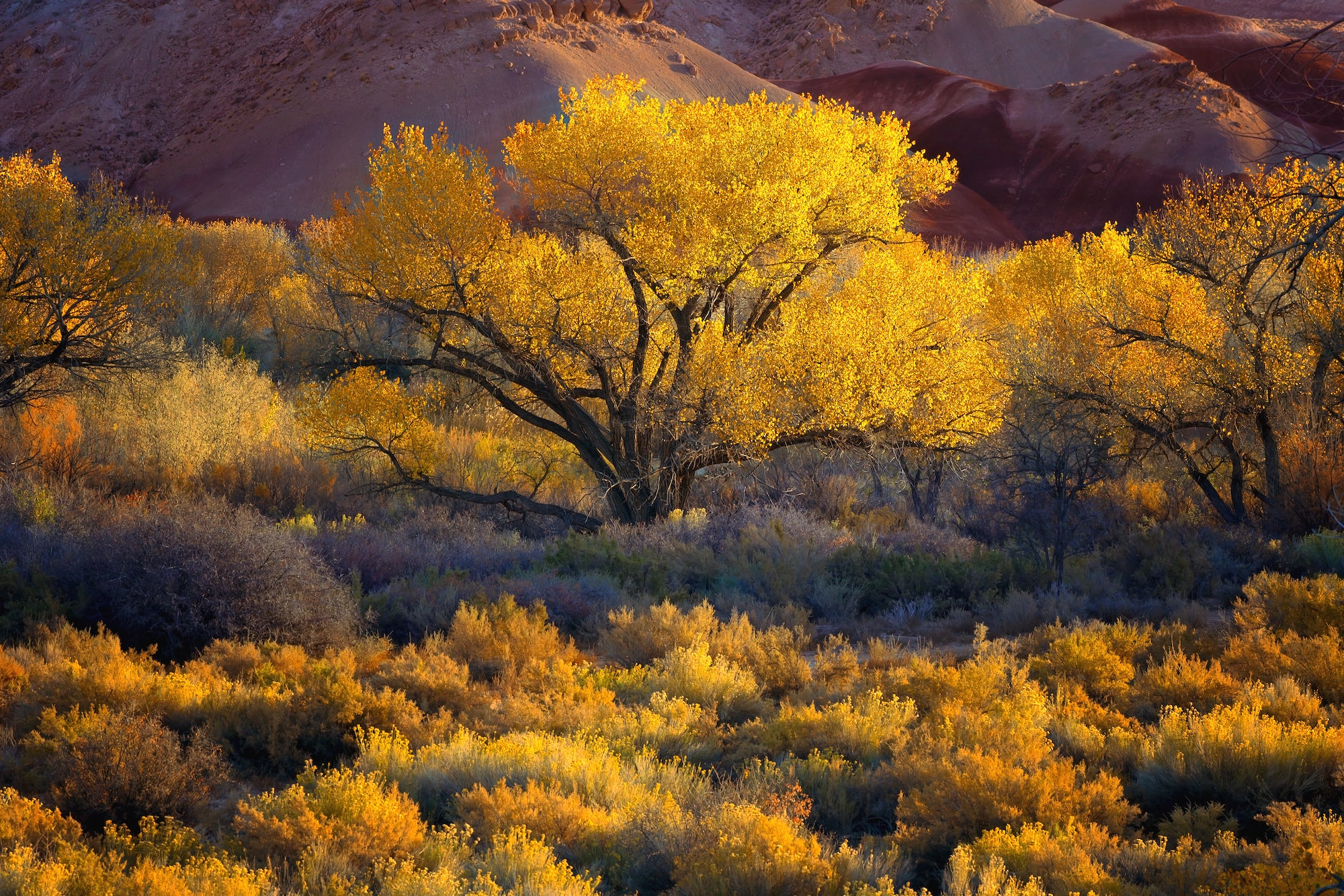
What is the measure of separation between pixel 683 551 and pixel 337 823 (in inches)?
293

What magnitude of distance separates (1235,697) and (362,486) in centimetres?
1427

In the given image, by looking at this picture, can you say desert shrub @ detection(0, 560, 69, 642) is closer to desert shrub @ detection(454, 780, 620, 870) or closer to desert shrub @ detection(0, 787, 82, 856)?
desert shrub @ detection(0, 787, 82, 856)

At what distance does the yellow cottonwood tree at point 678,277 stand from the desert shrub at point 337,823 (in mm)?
10241

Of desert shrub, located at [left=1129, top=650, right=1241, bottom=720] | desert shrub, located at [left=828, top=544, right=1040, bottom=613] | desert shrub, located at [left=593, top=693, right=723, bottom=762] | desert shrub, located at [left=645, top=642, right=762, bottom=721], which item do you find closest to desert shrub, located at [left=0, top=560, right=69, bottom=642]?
desert shrub, located at [left=593, top=693, right=723, bottom=762]

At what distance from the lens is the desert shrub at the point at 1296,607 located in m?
7.66

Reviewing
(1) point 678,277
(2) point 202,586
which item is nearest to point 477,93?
(1) point 678,277

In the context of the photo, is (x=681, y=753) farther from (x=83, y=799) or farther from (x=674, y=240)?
(x=674, y=240)

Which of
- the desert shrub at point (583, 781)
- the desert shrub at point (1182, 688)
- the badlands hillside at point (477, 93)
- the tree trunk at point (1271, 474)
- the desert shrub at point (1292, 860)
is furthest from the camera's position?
the badlands hillside at point (477, 93)

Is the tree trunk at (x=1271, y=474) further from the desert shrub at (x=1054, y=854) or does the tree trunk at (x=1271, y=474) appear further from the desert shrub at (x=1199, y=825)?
the desert shrub at (x=1054, y=854)

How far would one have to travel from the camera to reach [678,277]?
1484cm

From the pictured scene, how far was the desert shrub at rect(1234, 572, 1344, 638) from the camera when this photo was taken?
7.66 meters

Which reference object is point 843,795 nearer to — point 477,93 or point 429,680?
point 429,680

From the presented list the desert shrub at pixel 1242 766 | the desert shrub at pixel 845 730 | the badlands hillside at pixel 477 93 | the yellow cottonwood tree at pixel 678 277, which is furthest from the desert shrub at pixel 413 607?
the badlands hillside at pixel 477 93

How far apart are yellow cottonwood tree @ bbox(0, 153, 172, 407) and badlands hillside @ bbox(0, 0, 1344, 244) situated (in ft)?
120
